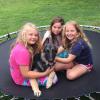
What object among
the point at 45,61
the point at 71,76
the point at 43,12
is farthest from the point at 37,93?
the point at 43,12

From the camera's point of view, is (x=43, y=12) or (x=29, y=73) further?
(x=43, y=12)

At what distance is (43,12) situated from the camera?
6.71m

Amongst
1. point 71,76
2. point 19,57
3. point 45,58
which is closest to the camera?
point 19,57

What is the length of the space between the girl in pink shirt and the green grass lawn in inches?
107

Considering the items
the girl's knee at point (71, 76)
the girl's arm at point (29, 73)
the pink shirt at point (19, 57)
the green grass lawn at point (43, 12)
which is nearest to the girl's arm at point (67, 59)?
the girl's knee at point (71, 76)

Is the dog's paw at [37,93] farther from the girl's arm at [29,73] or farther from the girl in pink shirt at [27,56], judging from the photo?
the girl's arm at [29,73]

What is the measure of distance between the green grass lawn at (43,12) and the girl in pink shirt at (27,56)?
107 inches

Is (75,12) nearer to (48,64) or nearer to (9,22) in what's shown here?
(9,22)

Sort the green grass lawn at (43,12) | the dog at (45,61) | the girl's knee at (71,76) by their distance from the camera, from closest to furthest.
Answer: the dog at (45,61), the girl's knee at (71,76), the green grass lawn at (43,12)

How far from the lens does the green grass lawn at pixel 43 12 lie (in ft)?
20.2

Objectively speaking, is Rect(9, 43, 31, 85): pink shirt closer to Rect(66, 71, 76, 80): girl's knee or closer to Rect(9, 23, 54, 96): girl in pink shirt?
Rect(9, 23, 54, 96): girl in pink shirt

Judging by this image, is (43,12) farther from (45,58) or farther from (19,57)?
(19,57)

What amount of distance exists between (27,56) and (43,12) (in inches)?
151

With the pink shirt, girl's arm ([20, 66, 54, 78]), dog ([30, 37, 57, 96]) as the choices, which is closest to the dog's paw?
dog ([30, 37, 57, 96])
